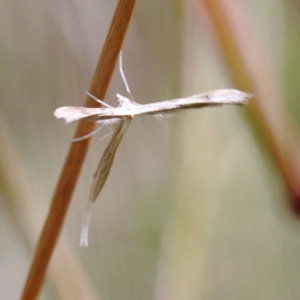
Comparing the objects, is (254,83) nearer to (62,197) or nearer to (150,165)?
(62,197)

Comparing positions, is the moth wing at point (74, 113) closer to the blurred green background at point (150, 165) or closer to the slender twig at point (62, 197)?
the slender twig at point (62, 197)

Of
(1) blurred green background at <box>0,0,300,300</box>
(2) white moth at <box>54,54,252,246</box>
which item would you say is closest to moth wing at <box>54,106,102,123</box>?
(2) white moth at <box>54,54,252,246</box>

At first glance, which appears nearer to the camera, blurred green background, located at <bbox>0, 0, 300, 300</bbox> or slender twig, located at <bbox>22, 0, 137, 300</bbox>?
slender twig, located at <bbox>22, 0, 137, 300</bbox>

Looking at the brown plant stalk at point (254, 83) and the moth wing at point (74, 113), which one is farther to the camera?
the brown plant stalk at point (254, 83)

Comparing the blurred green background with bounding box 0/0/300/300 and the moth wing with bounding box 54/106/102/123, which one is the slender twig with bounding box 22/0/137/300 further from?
the blurred green background with bounding box 0/0/300/300

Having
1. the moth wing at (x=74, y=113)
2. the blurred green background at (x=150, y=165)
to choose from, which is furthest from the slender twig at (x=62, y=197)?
the blurred green background at (x=150, y=165)

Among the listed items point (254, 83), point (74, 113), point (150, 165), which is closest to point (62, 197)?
point (74, 113)
